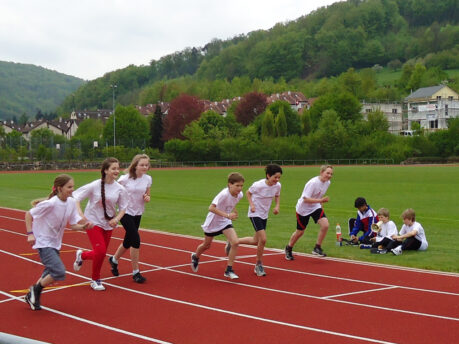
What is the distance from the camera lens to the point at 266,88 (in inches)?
6929

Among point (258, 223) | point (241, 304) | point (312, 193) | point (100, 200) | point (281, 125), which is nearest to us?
point (241, 304)

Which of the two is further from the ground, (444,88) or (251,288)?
(444,88)

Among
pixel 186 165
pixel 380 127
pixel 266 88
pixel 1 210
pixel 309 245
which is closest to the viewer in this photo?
pixel 309 245

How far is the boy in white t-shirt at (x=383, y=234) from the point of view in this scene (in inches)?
518

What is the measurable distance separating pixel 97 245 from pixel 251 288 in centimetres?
241

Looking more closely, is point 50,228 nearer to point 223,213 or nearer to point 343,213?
point 223,213

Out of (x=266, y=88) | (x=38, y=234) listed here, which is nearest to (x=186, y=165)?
(x=38, y=234)

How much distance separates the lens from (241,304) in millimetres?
8641

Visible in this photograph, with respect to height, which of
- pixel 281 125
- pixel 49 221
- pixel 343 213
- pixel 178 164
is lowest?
pixel 343 213

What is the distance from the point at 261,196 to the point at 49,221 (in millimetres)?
3931

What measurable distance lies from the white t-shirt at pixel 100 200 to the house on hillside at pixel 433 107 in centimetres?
12274

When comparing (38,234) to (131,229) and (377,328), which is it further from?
(377,328)

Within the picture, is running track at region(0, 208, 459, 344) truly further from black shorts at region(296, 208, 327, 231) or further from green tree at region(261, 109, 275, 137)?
green tree at region(261, 109, 275, 137)

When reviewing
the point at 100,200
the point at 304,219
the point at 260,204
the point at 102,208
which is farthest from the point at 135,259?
the point at 304,219
